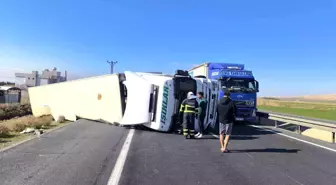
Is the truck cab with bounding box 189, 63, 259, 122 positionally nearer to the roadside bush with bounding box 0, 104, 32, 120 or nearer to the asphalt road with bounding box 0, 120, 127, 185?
the asphalt road with bounding box 0, 120, 127, 185

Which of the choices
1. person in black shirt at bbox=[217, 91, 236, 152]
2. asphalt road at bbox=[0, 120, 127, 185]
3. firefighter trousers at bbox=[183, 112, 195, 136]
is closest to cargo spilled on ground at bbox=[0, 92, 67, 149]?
asphalt road at bbox=[0, 120, 127, 185]

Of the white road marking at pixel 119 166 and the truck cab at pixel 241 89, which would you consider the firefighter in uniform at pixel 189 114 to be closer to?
the white road marking at pixel 119 166

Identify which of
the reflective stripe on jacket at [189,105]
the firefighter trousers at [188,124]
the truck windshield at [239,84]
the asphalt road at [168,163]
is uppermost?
the truck windshield at [239,84]

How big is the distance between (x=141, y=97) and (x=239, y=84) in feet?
22.5

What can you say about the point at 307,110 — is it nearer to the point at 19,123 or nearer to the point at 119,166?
the point at 19,123

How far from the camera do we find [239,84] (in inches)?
697

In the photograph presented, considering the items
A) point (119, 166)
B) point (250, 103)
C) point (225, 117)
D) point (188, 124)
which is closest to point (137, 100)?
point (188, 124)

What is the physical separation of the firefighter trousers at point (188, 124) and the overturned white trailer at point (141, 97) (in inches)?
38.9

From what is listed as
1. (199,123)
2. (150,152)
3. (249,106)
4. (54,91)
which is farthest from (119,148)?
(54,91)

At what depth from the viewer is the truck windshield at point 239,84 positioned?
1750 cm

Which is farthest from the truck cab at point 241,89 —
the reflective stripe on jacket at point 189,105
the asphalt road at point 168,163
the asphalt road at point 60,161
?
the asphalt road at point 60,161

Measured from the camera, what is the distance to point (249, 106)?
57.2 feet

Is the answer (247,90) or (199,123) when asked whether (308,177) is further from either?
(247,90)

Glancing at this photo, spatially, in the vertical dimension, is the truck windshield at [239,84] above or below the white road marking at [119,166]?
above
